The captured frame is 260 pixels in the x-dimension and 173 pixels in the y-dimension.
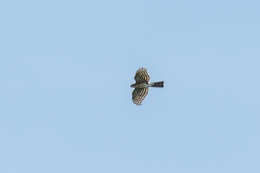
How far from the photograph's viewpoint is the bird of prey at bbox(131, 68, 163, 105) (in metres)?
116

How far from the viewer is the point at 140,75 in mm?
117625

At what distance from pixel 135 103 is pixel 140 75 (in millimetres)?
7639

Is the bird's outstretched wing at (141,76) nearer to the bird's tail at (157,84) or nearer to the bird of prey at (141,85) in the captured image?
the bird of prey at (141,85)

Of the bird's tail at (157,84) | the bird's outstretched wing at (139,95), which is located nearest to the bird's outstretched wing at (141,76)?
the bird's tail at (157,84)

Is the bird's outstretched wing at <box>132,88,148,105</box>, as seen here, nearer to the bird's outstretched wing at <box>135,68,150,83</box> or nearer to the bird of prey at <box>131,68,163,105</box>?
the bird of prey at <box>131,68,163,105</box>

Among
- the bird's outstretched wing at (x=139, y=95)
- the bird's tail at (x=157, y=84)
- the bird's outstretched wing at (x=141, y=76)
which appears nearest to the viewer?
the bird's tail at (x=157, y=84)

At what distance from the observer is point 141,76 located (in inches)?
4624

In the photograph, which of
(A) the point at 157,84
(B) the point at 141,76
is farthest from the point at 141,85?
(A) the point at 157,84

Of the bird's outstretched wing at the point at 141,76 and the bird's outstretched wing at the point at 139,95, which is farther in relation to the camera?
the bird's outstretched wing at the point at 141,76

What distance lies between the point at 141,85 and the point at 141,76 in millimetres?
2517

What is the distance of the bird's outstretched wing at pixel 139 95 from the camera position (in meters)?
116

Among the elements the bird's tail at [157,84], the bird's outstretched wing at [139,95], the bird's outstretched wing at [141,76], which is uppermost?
the bird's outstretched wing at [141,76]

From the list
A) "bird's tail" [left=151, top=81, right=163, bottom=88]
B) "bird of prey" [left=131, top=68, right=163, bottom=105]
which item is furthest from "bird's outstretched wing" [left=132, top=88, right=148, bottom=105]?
"bird's tail" [left=151, top=81, right=163, bottom=88]

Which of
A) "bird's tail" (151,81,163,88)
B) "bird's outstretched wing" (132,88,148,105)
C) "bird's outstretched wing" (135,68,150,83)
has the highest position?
"bird's outstretched wing" (135,68,150,83)
